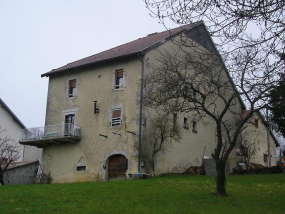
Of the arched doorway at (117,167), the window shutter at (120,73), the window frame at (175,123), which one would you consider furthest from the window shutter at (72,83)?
the window frame at (175,123)

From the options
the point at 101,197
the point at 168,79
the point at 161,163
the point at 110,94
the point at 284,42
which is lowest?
the point at 101,197

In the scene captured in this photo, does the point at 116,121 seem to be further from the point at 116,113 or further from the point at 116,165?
the point at 116,165

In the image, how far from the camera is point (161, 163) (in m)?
27.0

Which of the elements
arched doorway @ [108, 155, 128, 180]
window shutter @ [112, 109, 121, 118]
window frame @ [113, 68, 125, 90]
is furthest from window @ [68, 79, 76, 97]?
arched doorway @ [108, 155, 128, 180]

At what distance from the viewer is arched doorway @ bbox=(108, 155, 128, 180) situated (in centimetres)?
2658

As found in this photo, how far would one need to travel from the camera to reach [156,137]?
2662 centimetres

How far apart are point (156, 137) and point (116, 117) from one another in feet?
10.4

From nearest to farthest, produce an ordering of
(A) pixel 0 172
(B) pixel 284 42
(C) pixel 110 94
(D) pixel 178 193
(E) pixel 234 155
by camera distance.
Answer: (B) pixel 284 42
(D) pixel 178 193
(A) pixel 0 172
(C) pixel 110 94
(E) pixel 234 155

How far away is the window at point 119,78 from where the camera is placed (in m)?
28.5

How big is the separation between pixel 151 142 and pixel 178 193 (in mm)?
10852

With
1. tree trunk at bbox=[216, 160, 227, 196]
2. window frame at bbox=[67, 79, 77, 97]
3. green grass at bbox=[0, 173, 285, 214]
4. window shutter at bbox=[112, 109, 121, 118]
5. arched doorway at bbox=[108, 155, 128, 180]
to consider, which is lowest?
green grass at bbox=[0, 173, 285, 214]

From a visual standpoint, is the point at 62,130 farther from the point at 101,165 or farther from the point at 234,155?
the point at 234,155

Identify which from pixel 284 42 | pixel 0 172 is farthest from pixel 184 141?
pixel 284 42

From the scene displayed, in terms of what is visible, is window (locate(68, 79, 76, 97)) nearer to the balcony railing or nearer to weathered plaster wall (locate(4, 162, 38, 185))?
the balcony railing
